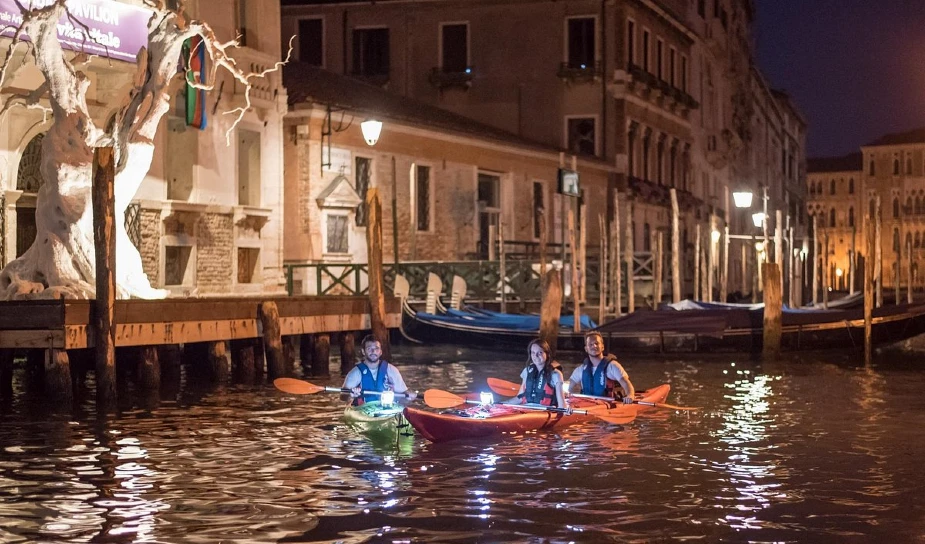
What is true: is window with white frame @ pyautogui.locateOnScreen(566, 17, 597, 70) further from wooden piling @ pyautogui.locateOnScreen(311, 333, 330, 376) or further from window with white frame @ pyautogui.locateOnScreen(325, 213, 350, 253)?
wooden piling @ pyautogui.locateOnScreen(311, 333, 330, 376)

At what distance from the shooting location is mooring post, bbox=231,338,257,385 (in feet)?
70.1

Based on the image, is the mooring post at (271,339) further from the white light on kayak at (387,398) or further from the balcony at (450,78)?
the balcony at (450,78)

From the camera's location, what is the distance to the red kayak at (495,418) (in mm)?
13938

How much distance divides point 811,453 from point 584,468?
248 cm

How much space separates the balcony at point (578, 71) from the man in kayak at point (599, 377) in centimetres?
2565

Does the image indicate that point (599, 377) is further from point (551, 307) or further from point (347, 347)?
point (347, 347)

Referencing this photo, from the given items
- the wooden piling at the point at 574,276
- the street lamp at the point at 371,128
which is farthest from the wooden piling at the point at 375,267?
the wooden piling at the point at 574,276

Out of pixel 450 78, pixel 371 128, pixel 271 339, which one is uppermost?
pixel 450 78

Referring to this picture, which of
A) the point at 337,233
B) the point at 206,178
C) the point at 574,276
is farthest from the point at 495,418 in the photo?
the point at 337,233

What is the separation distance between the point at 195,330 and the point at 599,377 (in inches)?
238

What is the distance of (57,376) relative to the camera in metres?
17.0

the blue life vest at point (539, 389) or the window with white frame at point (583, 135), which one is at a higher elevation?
the window with white frame at point (583, 135)

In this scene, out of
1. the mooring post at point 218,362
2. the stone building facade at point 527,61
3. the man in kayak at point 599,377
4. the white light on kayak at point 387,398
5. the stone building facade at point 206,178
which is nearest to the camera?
the white light on kayak at point 387,398

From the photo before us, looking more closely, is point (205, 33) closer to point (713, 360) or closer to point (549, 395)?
point (549, 395)
